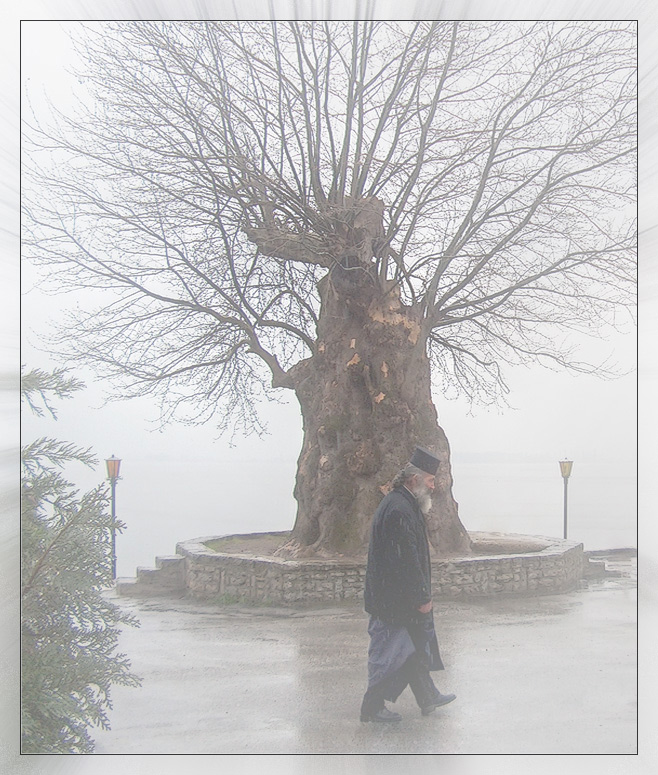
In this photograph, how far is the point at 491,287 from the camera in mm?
3373

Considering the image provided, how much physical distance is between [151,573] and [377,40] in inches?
93.9

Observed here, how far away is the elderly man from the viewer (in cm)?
317

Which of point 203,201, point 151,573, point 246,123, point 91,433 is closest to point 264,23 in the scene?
point 246,123

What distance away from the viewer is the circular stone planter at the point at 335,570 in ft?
10.7

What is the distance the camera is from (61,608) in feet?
10.8

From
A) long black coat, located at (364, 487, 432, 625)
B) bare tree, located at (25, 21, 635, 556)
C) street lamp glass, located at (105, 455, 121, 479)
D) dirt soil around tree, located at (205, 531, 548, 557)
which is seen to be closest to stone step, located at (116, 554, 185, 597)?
→ dirt soil around tree, located at (205, 531, 548, 557)

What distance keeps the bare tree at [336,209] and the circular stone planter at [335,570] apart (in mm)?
127

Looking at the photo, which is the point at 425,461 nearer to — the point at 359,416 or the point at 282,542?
the point at 359,416

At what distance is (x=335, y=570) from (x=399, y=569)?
262mm

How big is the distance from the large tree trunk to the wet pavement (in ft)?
1.11

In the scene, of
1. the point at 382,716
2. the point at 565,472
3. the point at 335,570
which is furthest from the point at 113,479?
the point at 565,472

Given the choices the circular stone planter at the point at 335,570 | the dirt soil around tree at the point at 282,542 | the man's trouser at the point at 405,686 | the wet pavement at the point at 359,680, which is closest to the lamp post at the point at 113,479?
the wet pavement at the point at 359,680

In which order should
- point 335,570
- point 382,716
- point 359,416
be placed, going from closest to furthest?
point 382,716, point 335,570, point 359,416

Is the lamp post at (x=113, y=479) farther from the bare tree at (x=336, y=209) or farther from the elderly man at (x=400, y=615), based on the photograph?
the elderly man at (x=400, y=615)
